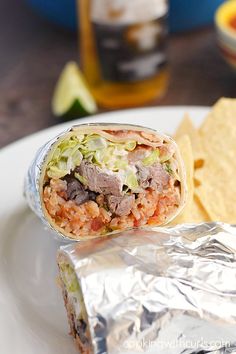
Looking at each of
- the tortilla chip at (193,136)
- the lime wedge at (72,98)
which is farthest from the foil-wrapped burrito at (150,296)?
the lime wedge at (72,98)

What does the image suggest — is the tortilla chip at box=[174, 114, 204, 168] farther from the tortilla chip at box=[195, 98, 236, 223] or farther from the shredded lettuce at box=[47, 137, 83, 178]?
the shredded lettuce at box=[47, 137, 83, 178]

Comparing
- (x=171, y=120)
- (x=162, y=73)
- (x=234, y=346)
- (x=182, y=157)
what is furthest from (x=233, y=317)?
(x=162, y=73)

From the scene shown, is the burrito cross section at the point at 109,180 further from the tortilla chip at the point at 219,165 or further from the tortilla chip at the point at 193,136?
the tortilla chip at the point at 193,136

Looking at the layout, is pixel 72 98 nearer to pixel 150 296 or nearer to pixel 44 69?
pixel 44 69

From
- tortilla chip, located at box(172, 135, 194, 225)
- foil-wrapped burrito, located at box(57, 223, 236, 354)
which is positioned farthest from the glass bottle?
foil-wrapped burrito, located at box(57, 223, 236, 354)

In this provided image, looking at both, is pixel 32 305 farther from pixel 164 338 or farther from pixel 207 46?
pixel 207 46
